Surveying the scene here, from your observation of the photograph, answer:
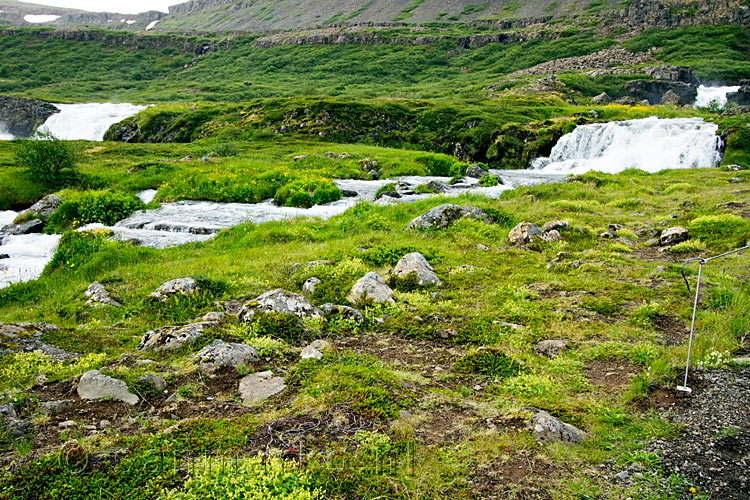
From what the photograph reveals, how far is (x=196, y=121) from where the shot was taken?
5603 cm

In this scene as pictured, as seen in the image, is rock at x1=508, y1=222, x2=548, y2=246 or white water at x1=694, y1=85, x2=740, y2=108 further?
white water at x1=694, y1=85, x2=740, y2=108

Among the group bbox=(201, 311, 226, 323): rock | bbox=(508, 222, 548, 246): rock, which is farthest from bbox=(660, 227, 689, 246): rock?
bbox=(201, 311, 226, 323): rock

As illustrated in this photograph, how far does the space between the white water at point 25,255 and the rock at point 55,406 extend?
976cm

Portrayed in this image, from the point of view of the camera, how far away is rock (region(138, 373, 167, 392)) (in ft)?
19.1

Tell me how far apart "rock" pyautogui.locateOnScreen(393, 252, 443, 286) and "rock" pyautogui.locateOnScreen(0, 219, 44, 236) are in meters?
17.3

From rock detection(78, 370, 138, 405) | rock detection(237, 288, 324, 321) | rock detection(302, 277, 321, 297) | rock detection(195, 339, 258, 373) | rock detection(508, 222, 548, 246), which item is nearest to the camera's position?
rock detection(78, 370, 138, 405)

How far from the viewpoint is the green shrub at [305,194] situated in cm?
2277

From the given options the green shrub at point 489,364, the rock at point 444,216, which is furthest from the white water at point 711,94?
the green shrub at point 489,364

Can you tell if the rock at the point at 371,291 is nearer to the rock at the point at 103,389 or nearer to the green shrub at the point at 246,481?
the rock at the point at 103,389

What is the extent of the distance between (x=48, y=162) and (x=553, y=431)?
30.6m

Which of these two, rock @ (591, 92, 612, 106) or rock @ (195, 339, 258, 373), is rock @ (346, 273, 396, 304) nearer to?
rock @ (195, 339, 258, 373)

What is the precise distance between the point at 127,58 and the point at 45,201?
155173mm

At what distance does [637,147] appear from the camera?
37344mm

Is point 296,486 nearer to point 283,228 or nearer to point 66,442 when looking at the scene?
point 66,442
